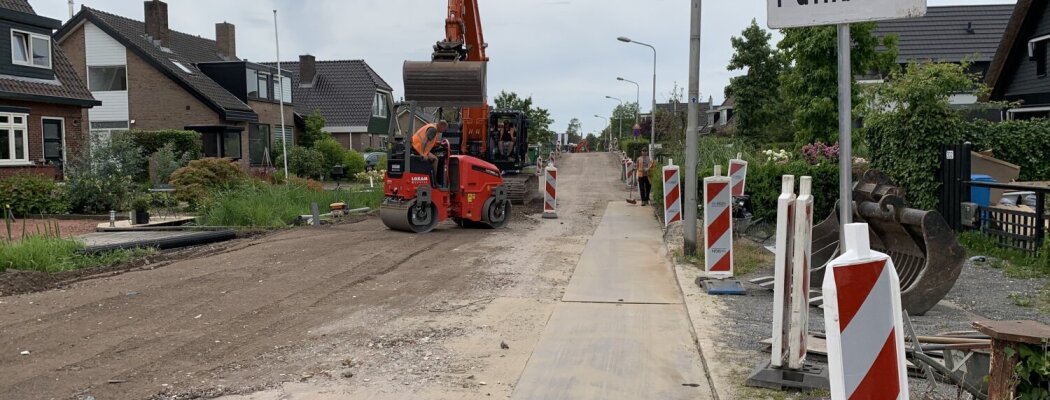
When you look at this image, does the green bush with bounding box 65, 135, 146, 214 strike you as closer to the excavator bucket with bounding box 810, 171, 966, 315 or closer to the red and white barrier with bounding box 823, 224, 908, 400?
the excavator bucket with bounding box 810, 171, 966, 315

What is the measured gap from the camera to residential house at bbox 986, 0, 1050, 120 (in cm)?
2697

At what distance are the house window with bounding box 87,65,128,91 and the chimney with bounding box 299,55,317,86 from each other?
50.4 ft

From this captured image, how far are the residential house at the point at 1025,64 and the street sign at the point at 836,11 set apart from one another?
24391 millimetres

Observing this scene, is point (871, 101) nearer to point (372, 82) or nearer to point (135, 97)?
point (135, 97)

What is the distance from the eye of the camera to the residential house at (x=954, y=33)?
36750mm

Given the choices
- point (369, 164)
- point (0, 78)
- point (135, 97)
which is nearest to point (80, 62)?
point (135, 97)

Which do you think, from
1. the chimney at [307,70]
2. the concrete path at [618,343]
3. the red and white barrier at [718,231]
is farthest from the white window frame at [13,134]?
the chimney at [307,70]

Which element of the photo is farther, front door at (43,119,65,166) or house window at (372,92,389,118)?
house window at (372,92,389,118)

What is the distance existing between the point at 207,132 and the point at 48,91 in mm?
11619

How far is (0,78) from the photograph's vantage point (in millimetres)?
23734

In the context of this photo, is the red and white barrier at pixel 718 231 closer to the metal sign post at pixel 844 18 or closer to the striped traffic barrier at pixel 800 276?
the striped traffic barrier at pixel 800 276

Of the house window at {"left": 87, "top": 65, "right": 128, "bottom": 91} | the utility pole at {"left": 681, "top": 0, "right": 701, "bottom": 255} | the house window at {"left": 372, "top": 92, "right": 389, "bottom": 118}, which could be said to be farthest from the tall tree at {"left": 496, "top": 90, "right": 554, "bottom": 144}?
the utility pole at {"left": 681, "top": 0, "right": 701, "bottom": 255}

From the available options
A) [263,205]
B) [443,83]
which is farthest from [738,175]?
[263,205]

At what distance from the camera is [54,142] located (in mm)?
25562
